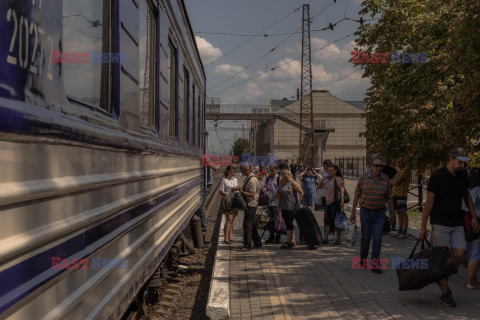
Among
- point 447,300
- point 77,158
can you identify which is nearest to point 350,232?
point 447,300

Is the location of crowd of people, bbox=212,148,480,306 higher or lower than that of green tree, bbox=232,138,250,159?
lower

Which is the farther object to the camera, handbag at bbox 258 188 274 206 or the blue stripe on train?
handbag at bbox 258 188 274 206

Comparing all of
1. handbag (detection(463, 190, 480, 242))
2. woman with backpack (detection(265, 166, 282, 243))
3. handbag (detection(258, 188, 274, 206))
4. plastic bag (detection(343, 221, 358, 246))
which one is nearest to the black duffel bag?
handbag (detection(463, 190, 480, 242))

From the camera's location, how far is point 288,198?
29.8ft

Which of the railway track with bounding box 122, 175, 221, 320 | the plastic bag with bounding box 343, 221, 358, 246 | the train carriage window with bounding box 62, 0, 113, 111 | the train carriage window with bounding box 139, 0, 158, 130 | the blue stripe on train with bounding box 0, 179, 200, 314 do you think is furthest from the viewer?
the plastic bag with bounding box 343, 221, 358, 246

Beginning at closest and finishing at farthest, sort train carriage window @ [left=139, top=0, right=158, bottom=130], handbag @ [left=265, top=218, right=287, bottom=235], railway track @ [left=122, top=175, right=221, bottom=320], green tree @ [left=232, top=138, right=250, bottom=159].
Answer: train carriage window @ [left=139, top=0, right=158, bottom=130]
railway track @ [left=122, top=175, right=221, bottom=320]
handbag @ [left=265, top=218, right=287, bottom=235]
green tree @ [left=232, top=138, right=250, bottom=159]

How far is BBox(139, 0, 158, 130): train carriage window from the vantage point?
3709 millimetres

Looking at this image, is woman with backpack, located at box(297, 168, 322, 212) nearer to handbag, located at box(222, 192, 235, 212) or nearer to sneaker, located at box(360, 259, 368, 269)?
handbag, located at box(222, 192, 235, 212)

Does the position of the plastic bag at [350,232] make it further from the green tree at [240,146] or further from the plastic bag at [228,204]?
the green tree at [240,146]

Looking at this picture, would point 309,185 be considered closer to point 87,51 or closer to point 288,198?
point 288,198

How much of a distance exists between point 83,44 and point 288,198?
276 inches

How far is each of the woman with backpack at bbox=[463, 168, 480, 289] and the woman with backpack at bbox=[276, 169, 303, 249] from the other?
3502mm

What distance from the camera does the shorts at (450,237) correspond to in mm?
5438

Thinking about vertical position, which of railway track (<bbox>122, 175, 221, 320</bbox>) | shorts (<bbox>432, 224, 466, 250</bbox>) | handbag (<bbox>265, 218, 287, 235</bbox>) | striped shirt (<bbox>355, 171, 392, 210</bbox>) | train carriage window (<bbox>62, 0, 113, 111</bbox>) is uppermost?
train carriage window (<bbox>62, 0, 113, 111</bbox>)
